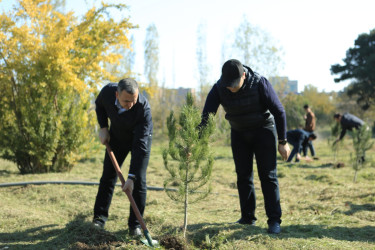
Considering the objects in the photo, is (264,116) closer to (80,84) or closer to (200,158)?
(200,158)

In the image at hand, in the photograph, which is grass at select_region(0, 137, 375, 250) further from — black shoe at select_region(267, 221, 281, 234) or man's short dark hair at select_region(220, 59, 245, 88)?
man's short dark hair at select_region(220, 59, 245, 88)

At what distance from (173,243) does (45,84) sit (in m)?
5.03

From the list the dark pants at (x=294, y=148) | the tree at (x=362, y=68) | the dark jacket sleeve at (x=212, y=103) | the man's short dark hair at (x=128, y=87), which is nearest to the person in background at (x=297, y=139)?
the dark pants at (x=294, y=148)

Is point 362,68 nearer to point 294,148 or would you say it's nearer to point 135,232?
point 294,148

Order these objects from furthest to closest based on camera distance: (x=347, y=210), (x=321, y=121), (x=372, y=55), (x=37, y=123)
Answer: (x=321, y=121) → (x=372, y=55) → (x=37, y=123) → (x=347, y=210)

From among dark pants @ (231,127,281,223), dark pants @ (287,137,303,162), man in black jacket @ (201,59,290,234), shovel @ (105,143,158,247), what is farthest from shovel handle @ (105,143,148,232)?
dark pants @ (287,137,303,162)

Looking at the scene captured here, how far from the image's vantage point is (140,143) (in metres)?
3.59

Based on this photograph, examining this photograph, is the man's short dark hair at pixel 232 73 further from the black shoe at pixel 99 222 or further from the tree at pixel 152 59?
the tree at pixel 152 59

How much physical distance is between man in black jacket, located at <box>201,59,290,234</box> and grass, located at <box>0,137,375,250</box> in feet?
0.99

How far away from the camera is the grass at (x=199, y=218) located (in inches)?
136

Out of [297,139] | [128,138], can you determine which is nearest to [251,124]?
[128,138]

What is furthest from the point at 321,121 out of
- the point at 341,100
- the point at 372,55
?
the point at 372,55

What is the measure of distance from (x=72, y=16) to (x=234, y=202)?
528cm

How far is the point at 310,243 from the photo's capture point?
3408 mm
